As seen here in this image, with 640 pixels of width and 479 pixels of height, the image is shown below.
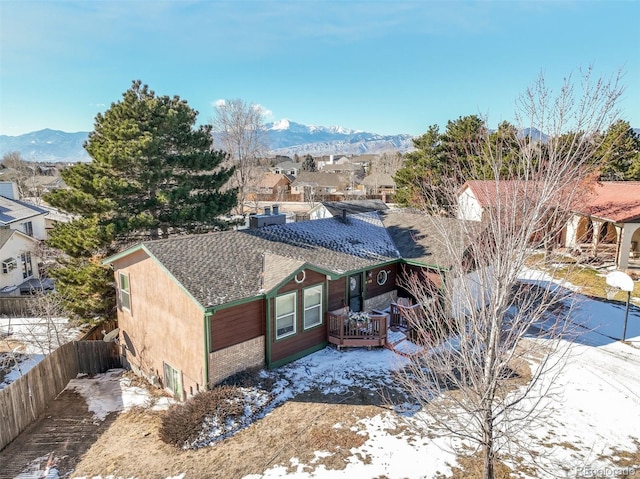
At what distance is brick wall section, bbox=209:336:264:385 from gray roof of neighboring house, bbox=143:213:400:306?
162 centimetres

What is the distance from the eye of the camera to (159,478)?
8453mm

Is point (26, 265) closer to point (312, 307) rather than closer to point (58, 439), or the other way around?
point (58, 439)

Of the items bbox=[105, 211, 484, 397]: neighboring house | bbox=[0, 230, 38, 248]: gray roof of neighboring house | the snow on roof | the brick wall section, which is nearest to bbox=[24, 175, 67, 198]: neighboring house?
bbox=[0, 230, 38, 248]: gray roof of neighboring house

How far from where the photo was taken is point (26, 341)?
18.5 metres

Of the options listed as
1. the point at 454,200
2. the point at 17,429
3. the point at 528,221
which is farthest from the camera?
the point at 17,429

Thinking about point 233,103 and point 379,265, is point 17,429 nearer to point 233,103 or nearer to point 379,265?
point 379,265

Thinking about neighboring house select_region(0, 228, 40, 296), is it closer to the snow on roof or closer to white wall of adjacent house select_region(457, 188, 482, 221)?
the snow on roof

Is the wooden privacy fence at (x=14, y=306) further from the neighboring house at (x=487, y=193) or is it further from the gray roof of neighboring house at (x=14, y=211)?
the neighboring house at (x=487, y=193)

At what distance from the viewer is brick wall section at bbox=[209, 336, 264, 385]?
11711 mm

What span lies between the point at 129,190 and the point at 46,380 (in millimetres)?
9019

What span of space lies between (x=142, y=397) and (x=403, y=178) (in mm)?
30733

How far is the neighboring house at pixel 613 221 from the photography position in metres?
24.0

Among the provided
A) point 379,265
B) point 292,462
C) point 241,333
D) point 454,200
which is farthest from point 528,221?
point 379,265

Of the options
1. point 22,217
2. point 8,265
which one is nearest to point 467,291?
point 8,265
